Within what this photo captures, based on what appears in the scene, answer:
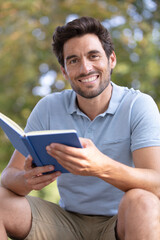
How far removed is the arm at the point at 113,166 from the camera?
150 cm

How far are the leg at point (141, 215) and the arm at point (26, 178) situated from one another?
14.9 inches

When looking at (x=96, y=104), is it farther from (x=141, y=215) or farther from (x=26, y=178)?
(x=141, y=215)

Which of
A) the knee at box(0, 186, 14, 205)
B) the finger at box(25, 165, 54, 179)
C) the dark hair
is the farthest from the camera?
the dark hair

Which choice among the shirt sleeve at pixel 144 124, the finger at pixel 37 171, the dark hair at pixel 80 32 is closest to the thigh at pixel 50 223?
the finger at pixel 37 171

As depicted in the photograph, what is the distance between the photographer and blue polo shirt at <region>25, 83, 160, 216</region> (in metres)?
1.91

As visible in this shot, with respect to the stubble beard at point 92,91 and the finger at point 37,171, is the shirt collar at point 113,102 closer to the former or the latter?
the stubble beard at point 92,91

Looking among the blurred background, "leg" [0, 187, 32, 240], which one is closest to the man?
"leg" [0, 187, 32, 240]

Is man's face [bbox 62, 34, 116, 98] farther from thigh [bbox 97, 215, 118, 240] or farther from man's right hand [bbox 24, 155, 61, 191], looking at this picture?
thigh [bbox 97, 215, 118, 240]

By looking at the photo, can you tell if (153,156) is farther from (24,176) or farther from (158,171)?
(24,176)

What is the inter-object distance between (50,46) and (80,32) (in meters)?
4.71

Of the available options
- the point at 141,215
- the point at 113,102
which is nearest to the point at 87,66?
the point at 113,102

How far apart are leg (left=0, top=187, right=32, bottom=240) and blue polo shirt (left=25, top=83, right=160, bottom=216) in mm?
297

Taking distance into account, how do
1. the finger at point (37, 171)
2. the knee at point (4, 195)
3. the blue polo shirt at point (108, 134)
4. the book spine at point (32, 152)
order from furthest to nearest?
1. the blue polo shirt at point (108, 134)
2. the knee at point (4, 195)
3. the finger at point (37, 171)
4. the book spine at point (32, 152)

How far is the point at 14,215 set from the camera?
5.83 ft
